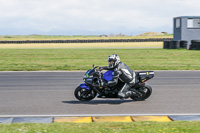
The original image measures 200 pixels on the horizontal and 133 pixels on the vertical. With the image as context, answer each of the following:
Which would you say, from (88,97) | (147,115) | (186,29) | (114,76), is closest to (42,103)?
(88,97)

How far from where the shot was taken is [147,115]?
7824 mm

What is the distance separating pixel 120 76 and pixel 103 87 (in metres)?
0.58

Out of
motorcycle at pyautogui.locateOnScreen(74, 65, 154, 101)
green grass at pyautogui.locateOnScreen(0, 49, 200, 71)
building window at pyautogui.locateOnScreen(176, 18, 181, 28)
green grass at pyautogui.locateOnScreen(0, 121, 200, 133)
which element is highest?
building window at pyautogui.locateOnScreen(176, 18, 181, 28)

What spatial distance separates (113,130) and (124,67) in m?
3.76

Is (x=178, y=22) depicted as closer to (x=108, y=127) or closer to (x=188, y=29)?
(x=188, y=29)

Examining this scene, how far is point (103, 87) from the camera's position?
9523 millimetres

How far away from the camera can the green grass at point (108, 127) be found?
609cm

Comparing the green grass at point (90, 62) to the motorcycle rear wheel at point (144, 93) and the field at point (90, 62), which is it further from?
the motorcycle rear wheel at point (144, 93)

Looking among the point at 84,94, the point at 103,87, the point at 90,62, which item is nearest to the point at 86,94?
the point at 84,94

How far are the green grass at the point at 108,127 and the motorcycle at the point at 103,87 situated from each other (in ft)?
9.23

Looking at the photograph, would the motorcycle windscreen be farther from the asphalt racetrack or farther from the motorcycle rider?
the asphalt racetrack

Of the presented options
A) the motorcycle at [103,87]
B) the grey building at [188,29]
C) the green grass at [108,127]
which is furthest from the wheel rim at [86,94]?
the grey building at [188,29]

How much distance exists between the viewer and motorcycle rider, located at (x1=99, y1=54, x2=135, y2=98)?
9398mm

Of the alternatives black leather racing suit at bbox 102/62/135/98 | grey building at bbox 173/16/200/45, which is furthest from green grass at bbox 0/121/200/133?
grey building at bbox 173/16/200/45
